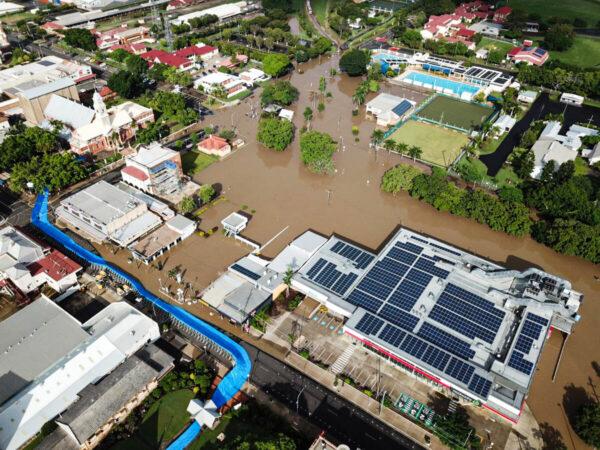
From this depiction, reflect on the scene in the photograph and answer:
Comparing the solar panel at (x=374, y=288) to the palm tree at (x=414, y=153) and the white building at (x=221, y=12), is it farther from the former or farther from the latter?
the white building at (x=221, y=12)

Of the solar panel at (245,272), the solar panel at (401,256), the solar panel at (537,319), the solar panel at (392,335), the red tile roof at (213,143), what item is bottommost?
the solar panel at (245,272)

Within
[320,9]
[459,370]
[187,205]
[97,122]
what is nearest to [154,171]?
[187,205]

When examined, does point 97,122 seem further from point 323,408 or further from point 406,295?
point 323,408

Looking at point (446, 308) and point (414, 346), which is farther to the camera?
point (446, 308)

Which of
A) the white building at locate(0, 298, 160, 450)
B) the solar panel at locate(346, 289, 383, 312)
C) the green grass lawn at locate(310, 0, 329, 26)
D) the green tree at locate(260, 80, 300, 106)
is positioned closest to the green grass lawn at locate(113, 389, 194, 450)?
the white building at locate(0, 298, 160, 450)

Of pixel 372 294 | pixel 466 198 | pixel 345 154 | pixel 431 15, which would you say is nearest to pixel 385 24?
pixel 431 15

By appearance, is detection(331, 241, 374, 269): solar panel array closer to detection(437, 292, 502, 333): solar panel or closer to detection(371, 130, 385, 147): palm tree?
detection(437, 292, 502, 333): solar panel

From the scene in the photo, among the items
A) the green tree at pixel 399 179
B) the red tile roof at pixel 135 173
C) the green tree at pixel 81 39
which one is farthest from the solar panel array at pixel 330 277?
the green tree at pixel 81 39
